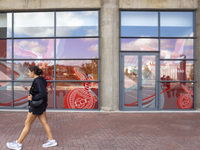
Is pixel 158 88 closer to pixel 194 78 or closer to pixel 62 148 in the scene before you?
pixel 194 78

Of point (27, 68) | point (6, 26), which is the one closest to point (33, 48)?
point (27, 68)

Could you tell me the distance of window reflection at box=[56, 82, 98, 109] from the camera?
9.30 metres

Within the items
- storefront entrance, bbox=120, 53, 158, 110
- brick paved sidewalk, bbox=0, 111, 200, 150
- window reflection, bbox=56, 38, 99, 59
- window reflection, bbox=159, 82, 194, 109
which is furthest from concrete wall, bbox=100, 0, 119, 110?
window reflection, bbox=159, 82, 194, 109

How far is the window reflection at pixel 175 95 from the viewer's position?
369 inches

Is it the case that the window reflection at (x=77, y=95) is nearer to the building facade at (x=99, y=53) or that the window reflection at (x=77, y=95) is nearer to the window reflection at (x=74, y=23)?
the building facade at (x=99, y=53)

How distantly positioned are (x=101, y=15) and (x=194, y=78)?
5.36 m

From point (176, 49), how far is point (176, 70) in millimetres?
1016

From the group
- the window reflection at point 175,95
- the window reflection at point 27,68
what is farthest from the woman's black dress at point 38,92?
the window reflection at point 175,95

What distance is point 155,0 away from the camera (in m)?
9.28

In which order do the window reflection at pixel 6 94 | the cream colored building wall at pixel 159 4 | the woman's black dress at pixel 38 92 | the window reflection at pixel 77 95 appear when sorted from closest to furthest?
the woman's black dress at pixel 38 92, the cream colored building wall at pixel 159 4, the window reflection at pixel 77 95, the window reflection at pixel 6 94

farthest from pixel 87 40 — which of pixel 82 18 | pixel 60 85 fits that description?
pixel 60 85

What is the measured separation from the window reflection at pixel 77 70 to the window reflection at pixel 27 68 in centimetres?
34

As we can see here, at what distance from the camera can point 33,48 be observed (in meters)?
9.48

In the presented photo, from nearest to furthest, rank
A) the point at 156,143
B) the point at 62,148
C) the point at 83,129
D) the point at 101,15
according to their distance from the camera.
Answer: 1. the point at 62,148
2. the point at 156,143
3. the point at 83,129
4. the point at 101,15
